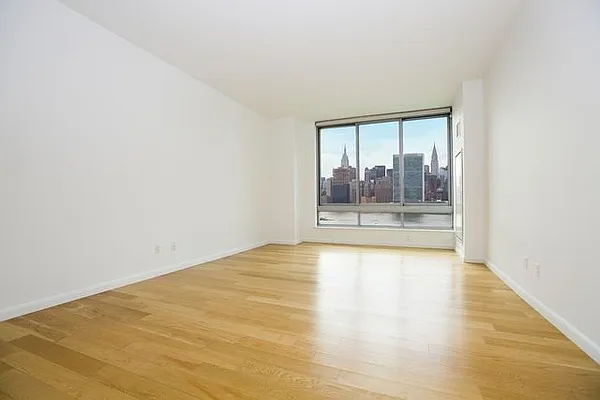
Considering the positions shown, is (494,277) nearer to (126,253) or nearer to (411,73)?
(411,73)

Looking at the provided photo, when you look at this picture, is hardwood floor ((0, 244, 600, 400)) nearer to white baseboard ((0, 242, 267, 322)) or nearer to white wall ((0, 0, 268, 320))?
white baseboard ((0, 242, 267, 322))

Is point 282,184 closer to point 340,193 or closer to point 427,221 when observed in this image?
point 340,193

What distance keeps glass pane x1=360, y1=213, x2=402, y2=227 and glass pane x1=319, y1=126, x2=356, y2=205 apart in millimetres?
487

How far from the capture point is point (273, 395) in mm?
1353

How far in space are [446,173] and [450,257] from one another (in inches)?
77.4

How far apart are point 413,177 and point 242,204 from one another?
12.3 ft

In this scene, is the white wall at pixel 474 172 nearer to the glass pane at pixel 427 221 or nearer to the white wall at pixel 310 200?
the glass pane at pixel 427 221

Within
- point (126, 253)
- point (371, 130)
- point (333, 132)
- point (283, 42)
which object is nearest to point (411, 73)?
point (283, 42)

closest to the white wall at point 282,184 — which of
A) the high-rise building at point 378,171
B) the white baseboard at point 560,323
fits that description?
the high-rise building at point 378,171

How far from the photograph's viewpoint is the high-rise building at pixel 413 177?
19.8 ft

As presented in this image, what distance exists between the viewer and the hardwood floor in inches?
55.4

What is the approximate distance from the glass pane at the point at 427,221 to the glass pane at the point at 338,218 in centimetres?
117

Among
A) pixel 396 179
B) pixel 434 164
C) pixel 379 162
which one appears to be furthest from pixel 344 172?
pixel 434 164

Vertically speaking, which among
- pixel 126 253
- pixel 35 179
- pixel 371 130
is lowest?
pixel 126 253
